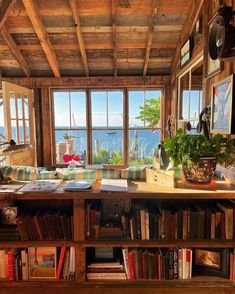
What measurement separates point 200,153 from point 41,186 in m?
1.17

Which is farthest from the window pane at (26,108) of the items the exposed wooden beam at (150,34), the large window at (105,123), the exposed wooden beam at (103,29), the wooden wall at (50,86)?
the exposed wooden beam at (150,34)

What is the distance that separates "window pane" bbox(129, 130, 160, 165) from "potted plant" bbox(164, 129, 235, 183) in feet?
9.78

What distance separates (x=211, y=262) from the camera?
5.83 ft

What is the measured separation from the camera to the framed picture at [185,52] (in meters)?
3.09

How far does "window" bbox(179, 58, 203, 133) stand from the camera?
2.81 metres

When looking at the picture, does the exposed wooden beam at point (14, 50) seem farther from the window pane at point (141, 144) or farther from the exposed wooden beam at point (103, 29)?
the window pane at point (141, 144)

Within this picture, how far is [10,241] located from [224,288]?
1.59 m

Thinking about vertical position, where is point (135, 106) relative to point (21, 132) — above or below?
above

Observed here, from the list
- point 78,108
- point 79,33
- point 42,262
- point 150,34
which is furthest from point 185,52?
point 42,262

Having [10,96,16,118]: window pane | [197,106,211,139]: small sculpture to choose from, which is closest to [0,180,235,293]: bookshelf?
[197,106,211,139]: small sculpture

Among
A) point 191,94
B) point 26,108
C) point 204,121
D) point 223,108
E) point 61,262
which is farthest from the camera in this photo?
point 26,108

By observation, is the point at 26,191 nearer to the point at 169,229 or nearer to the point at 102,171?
the point at 102,171

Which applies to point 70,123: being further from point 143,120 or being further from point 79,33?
point 79,33

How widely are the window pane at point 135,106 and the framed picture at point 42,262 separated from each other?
3.25m
